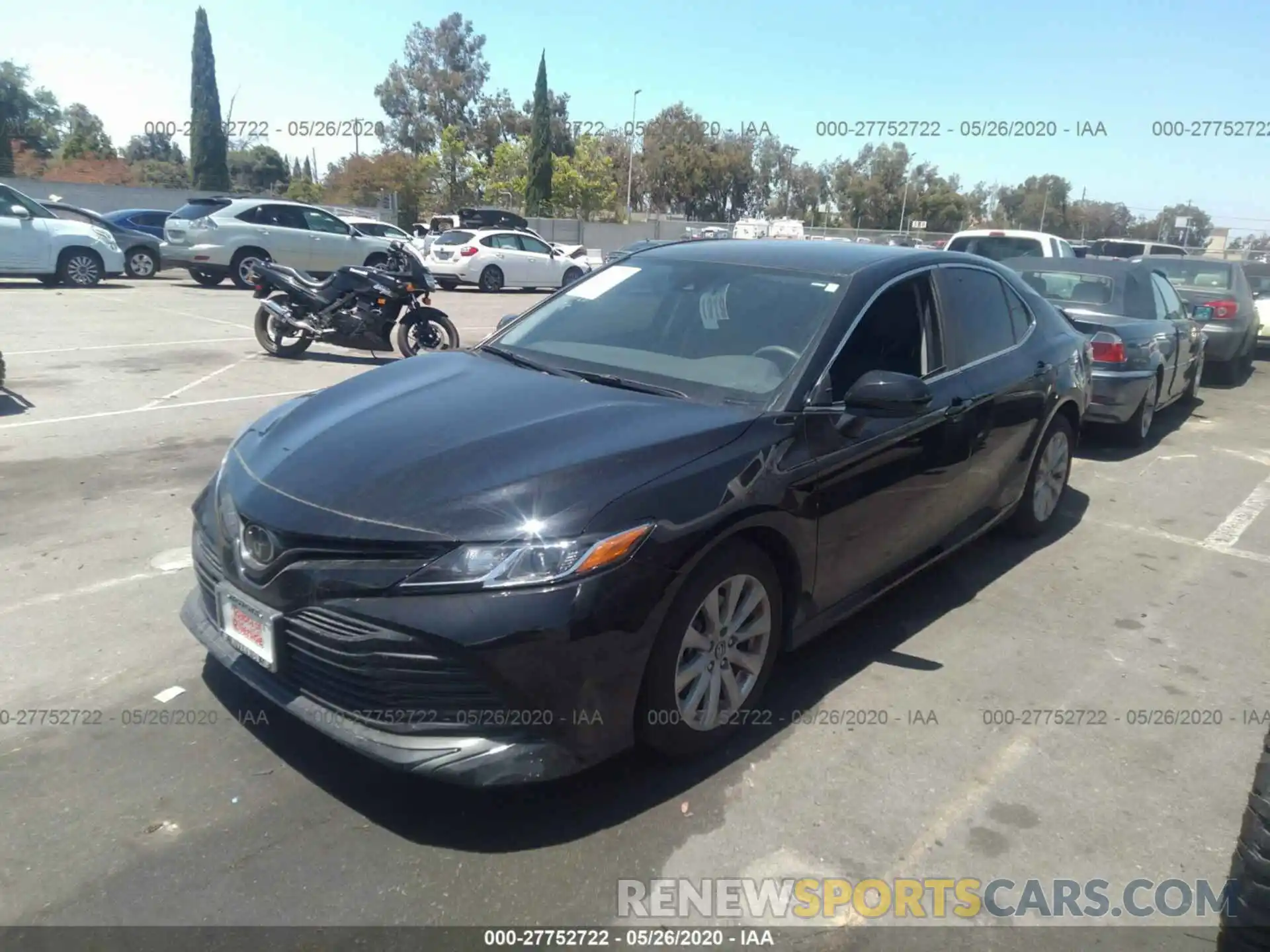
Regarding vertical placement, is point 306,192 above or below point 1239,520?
above

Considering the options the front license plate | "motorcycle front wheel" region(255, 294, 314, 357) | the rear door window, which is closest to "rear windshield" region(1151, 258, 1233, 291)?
the rear door window

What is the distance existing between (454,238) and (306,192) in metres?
38.2

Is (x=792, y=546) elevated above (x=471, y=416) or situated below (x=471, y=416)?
below

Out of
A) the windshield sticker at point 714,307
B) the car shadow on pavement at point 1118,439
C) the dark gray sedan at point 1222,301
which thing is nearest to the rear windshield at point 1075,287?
the car shadow on pavement at point 1118,439

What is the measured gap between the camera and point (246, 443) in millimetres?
3584

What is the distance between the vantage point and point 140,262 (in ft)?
67.4

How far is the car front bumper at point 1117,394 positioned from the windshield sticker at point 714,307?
505 centimetres

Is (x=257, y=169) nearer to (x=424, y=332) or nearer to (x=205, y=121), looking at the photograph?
(x=205, y=121)

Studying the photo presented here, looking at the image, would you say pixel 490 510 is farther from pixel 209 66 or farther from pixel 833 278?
pixel 209 66

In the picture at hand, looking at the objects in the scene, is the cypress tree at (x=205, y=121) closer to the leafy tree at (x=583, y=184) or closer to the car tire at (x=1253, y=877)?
the leafy tree at (x=583, y=184)

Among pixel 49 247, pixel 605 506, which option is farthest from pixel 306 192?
pixel 605 506

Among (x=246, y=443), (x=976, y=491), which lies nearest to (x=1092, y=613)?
(x=976, y=491)

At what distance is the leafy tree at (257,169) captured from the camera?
68.8m

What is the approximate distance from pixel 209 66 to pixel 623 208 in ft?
88.7
